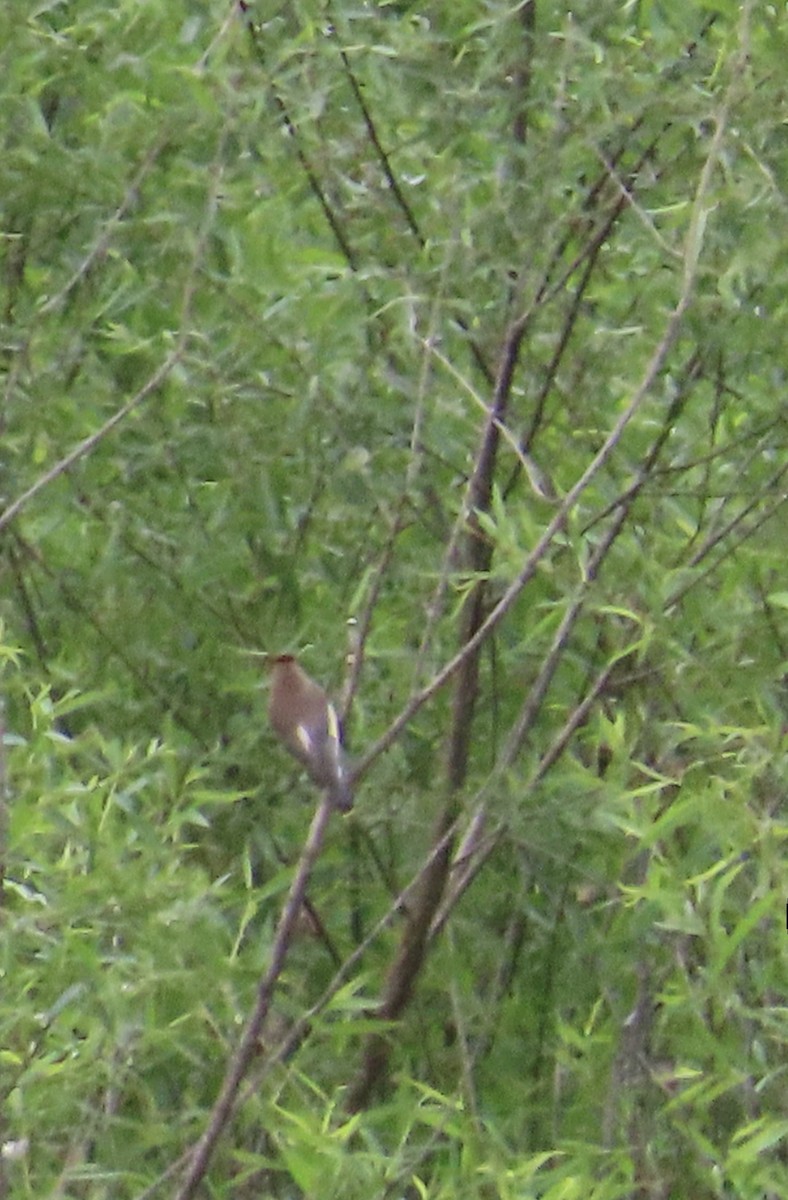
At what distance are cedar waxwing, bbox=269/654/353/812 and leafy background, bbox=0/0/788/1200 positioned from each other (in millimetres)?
80

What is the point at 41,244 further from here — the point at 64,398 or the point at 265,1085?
the point at 265,1085

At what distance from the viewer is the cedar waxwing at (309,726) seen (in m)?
3.34

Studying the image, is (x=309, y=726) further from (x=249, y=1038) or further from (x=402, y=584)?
(x=249, y=1038)

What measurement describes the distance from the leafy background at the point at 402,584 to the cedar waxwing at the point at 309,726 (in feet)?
0.26

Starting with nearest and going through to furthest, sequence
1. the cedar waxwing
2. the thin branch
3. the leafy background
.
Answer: the thin branch → the leafy background → the cedar waxwing

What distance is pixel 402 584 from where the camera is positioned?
3662mm

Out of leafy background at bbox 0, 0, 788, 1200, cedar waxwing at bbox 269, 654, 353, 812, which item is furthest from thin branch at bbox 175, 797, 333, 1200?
cedar waxwing at bbox 269, 654, 353, 812

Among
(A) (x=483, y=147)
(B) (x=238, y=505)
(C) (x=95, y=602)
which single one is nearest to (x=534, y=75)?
(A) (x=483, y=147)

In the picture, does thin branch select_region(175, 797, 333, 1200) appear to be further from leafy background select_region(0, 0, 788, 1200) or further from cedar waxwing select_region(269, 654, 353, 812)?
cedar waxwing select_region(269, 654, 353, 812)

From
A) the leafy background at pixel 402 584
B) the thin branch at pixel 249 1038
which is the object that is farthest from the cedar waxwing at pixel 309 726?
the thin branch at pixel 249 1038

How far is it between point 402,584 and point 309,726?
357mm

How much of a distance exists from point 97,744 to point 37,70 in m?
1.11

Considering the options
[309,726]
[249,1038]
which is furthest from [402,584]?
[249,1038]

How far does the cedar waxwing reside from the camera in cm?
334
